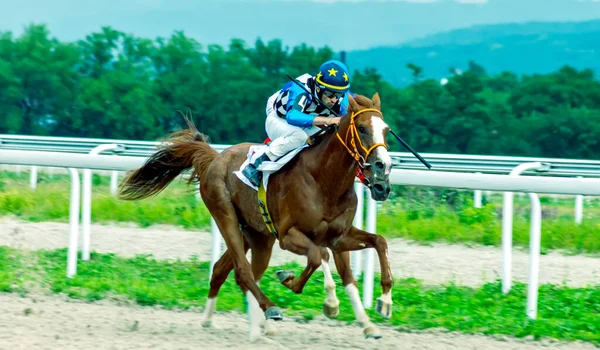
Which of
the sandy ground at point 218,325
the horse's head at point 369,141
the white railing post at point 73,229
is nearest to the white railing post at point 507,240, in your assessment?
the sandy ground at point 218,325

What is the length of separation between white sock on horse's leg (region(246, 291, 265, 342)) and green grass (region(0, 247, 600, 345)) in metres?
0.59

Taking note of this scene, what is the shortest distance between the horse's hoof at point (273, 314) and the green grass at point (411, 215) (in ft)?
13.0

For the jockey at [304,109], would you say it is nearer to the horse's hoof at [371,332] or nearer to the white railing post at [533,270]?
the horse's hoof at [371,332]

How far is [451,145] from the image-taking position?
2441 centimetres

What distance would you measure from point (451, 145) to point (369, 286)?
62.1 feet

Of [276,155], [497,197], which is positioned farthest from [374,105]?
[497,197]

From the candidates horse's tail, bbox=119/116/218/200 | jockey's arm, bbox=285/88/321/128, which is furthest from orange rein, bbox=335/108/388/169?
horse's tail, bbox=119/116/218/200

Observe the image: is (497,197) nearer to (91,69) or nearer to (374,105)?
(374,105)

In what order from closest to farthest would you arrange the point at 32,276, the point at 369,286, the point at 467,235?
1. the point at 369,286
2. the point at 32,276
3. the point at 467,235

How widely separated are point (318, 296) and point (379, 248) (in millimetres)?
1576

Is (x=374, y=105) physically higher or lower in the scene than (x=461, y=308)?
higher

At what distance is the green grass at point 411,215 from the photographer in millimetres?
8891

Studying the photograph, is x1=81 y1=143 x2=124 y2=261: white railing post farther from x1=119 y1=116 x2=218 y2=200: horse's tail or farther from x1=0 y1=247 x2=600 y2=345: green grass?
x1=119 y1=116 x2=218 y2=200: horse's tail

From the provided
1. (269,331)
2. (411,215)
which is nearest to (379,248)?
(269,331)
